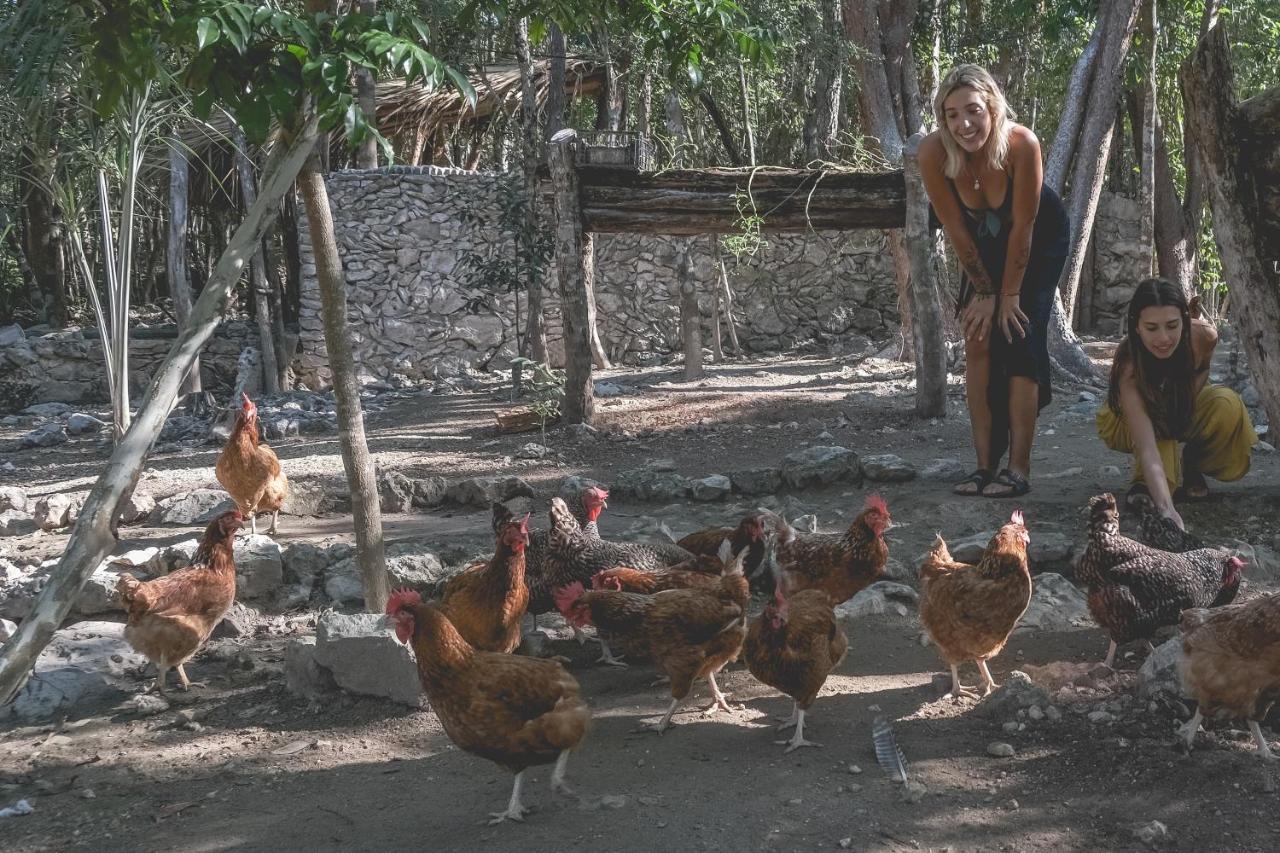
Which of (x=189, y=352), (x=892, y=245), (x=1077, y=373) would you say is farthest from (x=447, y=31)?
(x=189, y=352)

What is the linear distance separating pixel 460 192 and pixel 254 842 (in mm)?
13193

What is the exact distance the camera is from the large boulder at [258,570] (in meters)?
→ 6.13

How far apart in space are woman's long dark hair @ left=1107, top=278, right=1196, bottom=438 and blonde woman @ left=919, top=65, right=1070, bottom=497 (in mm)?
570

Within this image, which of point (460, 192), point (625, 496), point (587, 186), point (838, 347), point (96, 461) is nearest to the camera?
point (625, 496)

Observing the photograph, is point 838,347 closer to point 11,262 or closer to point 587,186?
point 587,186

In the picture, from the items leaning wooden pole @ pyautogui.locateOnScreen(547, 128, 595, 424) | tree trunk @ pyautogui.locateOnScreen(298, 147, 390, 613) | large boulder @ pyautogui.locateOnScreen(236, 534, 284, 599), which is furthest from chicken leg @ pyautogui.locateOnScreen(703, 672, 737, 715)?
leaning wooden pole @ pyautogui.locateOnScreen(547, 128, 595, 424)

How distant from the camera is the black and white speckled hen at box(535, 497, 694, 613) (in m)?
5.38

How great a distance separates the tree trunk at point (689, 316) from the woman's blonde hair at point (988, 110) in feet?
24.3

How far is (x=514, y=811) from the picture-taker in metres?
3.71

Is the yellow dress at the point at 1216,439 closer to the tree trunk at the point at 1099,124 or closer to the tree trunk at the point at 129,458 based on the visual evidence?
the tree trunk at the point at 129,458

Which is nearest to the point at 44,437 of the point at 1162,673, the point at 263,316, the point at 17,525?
the point at 263,316

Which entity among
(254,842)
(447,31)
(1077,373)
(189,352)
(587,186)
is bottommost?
(254,842)

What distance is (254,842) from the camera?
3.61 m

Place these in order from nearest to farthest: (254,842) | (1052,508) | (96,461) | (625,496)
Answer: (254,842) → (1052,508) → (625,496) → (96,461)
